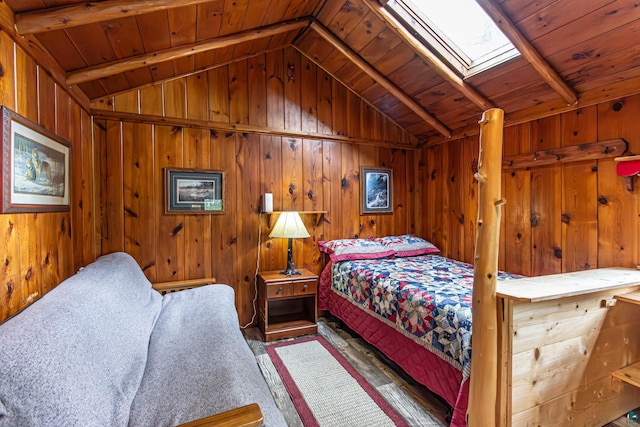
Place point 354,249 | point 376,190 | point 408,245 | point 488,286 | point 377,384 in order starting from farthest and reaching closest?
point 376,190
point 408,245
point 354,249
point 377,384
point 488,286

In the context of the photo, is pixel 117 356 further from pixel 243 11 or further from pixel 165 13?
pixel 243 11

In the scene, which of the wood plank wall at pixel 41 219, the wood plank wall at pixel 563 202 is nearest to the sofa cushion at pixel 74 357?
the wood plank wall at pixel 41 219

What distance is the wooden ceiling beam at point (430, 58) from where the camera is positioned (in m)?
2.33

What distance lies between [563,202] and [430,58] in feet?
5.41

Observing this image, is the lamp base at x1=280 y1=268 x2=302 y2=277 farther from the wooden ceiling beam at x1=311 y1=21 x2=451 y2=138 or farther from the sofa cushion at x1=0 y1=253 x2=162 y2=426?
the wooden ceiling beam at x1=311 y1=21 x2=451 y2=138

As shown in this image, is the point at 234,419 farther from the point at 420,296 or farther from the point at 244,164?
the point at 244,164

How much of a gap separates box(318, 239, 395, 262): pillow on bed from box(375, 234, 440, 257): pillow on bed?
0.09 metres

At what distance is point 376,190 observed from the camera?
3.70 metres

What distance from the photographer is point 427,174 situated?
3.87 metres

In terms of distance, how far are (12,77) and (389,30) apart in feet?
8.22

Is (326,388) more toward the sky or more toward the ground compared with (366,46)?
more toward the ground

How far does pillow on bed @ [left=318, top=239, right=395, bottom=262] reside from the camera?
3.15m

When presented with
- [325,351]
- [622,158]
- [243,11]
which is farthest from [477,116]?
[325,351]

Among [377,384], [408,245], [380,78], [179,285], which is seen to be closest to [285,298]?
[179,285]
